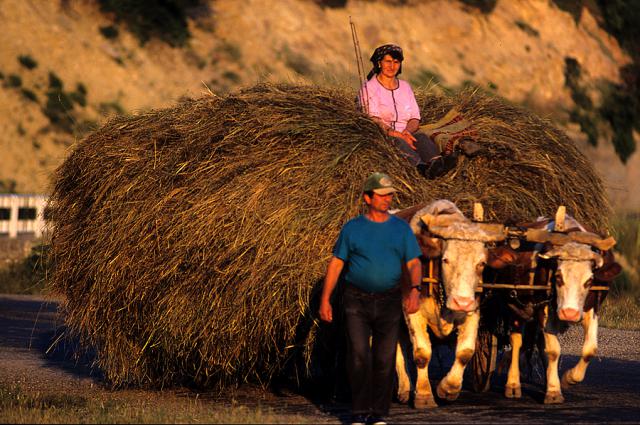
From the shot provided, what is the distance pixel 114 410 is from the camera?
9781mm

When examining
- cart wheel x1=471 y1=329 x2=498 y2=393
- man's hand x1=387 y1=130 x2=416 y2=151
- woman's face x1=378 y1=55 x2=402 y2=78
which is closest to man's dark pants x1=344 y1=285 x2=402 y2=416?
cart wheel x1=471 y1=329 x2=498 y2=393

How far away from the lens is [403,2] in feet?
165

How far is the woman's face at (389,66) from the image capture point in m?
12.1

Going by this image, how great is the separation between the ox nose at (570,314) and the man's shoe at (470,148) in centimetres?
196

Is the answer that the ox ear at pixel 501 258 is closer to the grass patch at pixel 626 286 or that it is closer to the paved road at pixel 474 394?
the paved road at pixel 474 394

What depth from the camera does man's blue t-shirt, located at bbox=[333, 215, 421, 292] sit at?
360 inches

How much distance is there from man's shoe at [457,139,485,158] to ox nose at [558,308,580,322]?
196 cm

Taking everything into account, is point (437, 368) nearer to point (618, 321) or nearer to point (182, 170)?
point (182, 170)

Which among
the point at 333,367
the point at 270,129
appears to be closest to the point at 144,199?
the point at 270,129

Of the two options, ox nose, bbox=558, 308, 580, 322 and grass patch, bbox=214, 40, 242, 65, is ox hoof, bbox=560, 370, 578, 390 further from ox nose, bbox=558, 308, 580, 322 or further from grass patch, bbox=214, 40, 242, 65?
grass patch, bbox=214, 40, 242, 65

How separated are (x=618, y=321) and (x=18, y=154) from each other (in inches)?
859

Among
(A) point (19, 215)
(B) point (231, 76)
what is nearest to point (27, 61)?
(B) point (231, 76)

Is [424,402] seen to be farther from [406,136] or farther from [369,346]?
[406,136]

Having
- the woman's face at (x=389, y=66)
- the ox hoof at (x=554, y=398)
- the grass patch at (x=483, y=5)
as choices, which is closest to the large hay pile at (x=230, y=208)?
the woman's face at (x=389, y=66)
